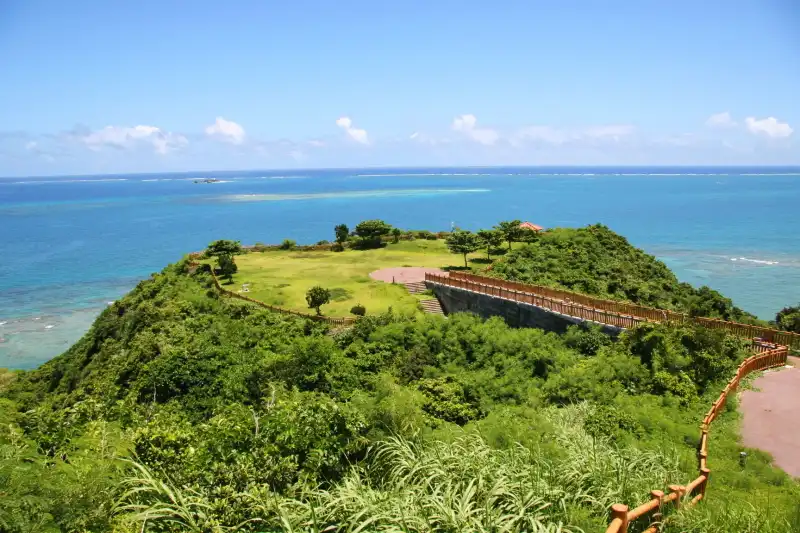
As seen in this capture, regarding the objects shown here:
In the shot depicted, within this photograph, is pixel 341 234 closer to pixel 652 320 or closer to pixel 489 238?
pixel 489 238

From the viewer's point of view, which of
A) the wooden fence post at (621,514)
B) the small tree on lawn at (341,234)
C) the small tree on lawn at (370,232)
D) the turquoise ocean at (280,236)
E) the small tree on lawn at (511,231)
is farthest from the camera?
the small tree on lawn at (341,234)

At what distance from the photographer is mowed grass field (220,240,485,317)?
101 feet

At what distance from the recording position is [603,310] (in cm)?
2373

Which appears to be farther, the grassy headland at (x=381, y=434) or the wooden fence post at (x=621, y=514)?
the grassy headland at (x=381, y=434)

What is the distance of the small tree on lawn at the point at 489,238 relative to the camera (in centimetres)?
3961

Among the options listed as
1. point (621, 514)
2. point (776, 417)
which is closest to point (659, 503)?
point (621, 514)

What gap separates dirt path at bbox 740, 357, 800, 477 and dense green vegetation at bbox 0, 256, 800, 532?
1.78 ft

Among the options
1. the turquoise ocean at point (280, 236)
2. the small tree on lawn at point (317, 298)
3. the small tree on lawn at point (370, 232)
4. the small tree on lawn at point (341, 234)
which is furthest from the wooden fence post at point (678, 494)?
the small tree on lawn at point (341, 234)

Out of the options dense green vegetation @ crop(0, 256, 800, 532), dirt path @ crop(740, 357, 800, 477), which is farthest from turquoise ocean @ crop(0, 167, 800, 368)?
dirt path @ crop(740, 357, 800, 477)

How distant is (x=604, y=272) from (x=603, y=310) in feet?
34.9

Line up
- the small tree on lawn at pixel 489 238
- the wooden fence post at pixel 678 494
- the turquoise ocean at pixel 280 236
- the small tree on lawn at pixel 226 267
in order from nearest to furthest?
1. the wooden fence post at pixel 678 494
2. the small tree on lawn at pixel 226 267
3. the small tree on lawn at pixel 489 238
4. the turquoise ocean at pixel 280 236

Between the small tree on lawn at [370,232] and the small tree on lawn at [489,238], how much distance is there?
10.9 metres

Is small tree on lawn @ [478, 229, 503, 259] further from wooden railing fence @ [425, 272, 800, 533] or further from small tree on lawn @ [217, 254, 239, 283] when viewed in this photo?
small tree on lawn @ [217, 254, 239, 283]

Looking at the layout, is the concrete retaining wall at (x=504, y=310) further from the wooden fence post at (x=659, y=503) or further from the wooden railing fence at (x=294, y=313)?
the wooden fence post at (x=659, y=503)
